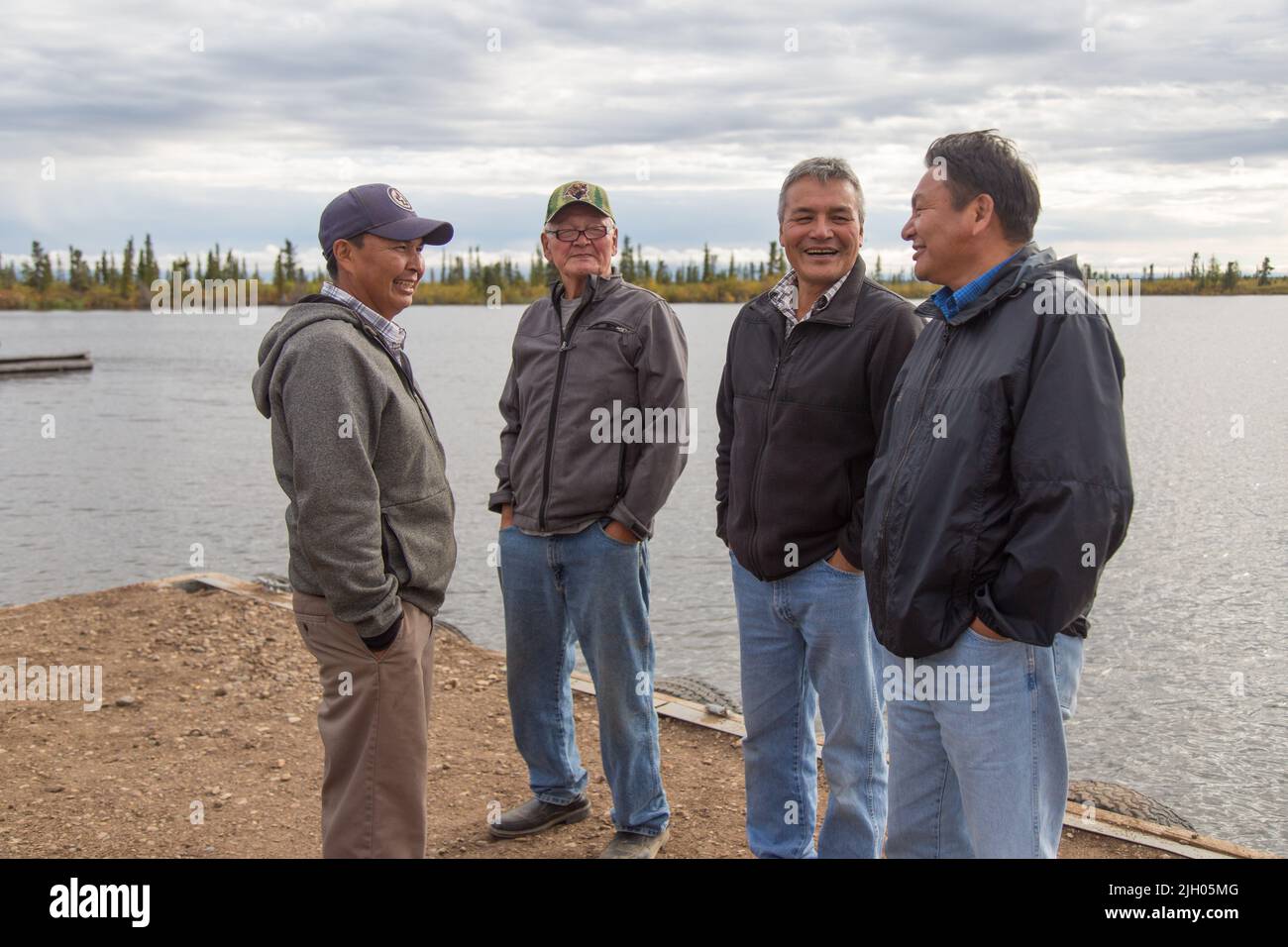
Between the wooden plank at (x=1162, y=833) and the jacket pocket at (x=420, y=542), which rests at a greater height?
the jacket pocket at (x=420, y=542)

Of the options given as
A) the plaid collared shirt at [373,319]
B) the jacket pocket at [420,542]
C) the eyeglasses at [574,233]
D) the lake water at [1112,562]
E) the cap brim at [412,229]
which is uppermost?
the eyeglasses at [574,233]

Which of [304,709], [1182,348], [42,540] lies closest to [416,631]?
[304,709]

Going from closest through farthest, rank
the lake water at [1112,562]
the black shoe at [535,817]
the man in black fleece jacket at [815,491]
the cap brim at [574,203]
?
the man in black fleece jacket at [815,491], the cap brim at [574,203], the black shoe at [535,817], the lake water at [1112,562]

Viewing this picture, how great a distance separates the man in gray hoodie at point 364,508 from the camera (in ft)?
11.8

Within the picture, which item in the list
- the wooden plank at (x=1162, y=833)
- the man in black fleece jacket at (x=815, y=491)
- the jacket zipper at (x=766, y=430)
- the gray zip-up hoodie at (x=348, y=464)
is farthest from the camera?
the wooden plank at (x=1162, y=833)

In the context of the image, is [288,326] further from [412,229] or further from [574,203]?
[574,203]

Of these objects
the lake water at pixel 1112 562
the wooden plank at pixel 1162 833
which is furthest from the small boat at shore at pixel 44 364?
the wooden plank at pixel 1162 833

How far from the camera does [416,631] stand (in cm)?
390

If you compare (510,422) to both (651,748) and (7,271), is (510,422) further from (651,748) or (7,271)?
(7,271)

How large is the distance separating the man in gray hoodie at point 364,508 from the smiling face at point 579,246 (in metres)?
0.86

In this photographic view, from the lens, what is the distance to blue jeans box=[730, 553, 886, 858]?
420cm

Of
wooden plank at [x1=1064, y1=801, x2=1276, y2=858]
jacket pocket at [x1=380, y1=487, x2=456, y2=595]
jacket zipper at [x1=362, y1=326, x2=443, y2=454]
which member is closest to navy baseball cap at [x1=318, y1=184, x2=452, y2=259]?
jacket zipper at [x1=362, y1=326, x2=443, y2=454]

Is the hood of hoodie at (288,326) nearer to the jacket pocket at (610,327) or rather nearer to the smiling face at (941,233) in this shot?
the jacket pocket at (610,327)

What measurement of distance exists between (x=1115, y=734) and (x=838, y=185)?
4956 millimetres
